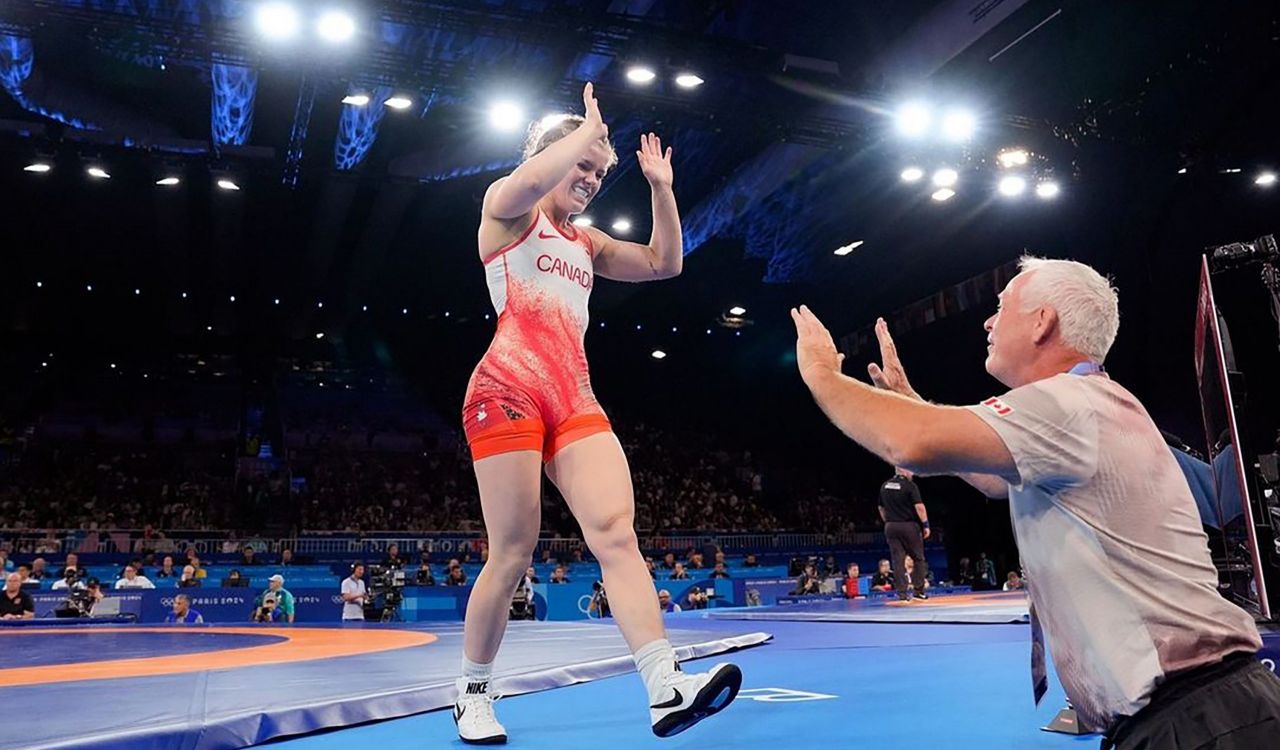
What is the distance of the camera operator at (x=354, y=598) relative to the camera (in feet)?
38.2

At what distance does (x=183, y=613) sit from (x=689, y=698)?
10555mm

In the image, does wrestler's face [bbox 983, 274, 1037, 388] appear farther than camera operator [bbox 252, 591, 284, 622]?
No

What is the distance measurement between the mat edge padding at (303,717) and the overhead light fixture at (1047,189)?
11.3 metres

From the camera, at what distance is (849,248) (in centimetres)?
1661

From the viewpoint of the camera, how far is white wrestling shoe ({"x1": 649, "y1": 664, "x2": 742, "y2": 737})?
209cm

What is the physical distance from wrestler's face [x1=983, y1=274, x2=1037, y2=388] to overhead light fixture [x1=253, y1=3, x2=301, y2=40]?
8772 mm

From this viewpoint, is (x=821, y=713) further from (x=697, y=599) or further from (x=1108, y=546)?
(x=697, y=599)

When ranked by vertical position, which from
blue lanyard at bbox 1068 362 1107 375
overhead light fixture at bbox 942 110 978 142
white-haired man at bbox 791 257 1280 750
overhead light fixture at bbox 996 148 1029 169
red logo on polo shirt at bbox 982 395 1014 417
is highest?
overhead light fixture at bbox 942 110 978 142

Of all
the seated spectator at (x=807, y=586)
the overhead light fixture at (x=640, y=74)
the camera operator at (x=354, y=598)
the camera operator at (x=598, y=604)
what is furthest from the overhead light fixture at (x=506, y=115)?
the seated spectator at (x=807, y=586)

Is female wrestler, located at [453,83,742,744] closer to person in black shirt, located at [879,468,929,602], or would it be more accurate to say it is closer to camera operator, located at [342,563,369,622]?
person in black shirt, located at [879,468,929,602]

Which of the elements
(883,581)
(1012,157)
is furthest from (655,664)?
(883,581)

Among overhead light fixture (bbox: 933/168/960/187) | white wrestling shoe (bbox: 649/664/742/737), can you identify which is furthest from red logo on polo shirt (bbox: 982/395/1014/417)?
overhead light fixture (bbox: 933/168/960/187)

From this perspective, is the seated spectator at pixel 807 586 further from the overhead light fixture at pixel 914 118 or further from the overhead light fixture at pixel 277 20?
the overhead light fixture at pixel 277 20

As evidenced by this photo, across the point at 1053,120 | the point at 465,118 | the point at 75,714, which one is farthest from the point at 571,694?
the point at 1053,120
